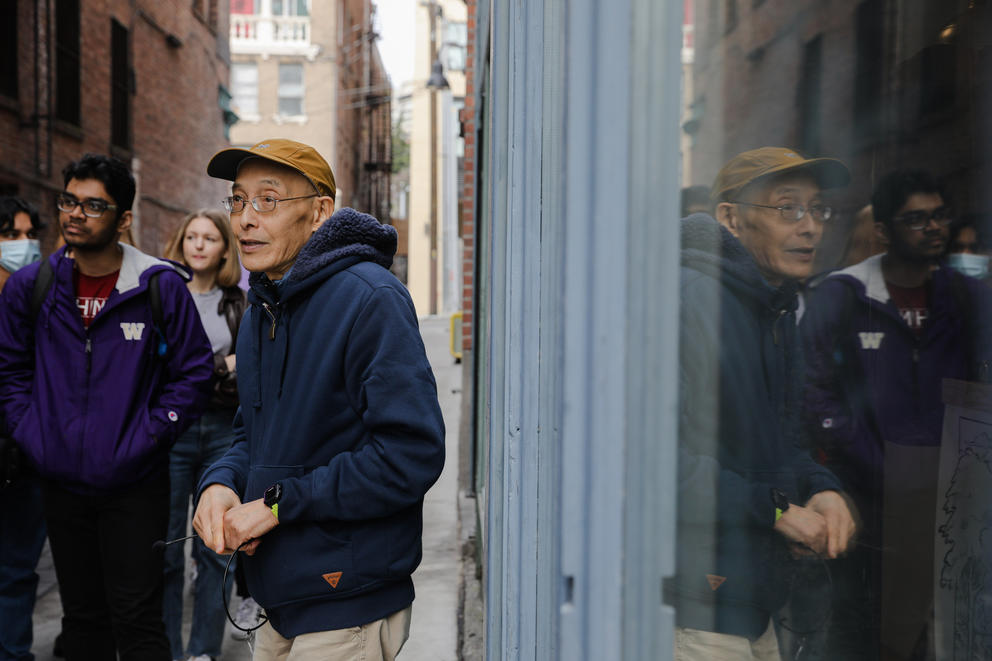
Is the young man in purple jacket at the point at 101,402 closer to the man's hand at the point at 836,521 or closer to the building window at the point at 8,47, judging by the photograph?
the man's hand at the point at 836,521

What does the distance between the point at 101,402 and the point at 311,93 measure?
30733 mm

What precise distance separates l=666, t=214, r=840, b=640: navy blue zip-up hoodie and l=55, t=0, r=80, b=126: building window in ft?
41.1

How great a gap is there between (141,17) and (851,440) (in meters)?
16.5

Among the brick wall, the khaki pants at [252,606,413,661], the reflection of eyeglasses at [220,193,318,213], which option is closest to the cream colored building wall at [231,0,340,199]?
the brick wall

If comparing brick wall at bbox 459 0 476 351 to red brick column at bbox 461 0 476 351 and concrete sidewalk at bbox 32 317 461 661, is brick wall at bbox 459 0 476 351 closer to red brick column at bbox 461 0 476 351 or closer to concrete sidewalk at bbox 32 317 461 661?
red brick column at bbox 461 0 476 351

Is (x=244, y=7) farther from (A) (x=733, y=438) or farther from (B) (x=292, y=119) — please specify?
(A) (x=733, y=438)

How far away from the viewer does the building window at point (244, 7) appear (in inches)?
1273

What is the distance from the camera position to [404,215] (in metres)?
53.9

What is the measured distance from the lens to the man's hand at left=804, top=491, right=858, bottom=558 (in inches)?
53.0

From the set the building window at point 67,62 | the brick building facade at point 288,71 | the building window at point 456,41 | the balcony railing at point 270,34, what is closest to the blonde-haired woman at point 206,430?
the building window at point 67,62

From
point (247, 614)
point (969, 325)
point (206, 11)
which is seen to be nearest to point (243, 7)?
point (206, 11)

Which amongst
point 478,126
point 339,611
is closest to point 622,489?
point 339,611

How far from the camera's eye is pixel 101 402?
326cm

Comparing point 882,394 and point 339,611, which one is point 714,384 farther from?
point 339,611
